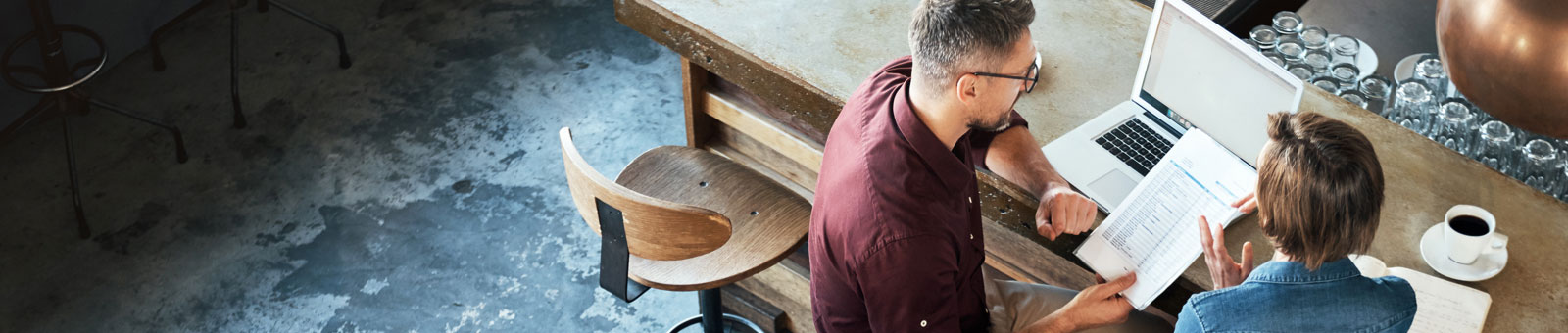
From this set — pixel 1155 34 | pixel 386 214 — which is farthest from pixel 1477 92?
pixel 386 214

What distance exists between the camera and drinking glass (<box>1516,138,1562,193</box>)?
98.5 inches

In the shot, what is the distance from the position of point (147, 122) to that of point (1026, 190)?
310cm

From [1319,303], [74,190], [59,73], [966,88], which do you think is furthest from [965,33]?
[59,73]

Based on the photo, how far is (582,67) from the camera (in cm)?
471

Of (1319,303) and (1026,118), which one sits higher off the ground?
(1319,303)

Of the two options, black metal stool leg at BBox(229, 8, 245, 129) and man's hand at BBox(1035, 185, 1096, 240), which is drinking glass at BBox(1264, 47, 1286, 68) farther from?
black metal stool leg at BBox(229, 8, 245, 129)

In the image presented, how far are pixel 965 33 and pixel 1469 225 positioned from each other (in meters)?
1.01

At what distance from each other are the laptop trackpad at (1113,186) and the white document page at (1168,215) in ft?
0.25

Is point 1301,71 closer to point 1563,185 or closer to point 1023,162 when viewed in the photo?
point 1563,185

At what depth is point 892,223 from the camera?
2.08 metres

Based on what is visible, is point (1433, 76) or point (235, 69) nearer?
point (1433, 76)

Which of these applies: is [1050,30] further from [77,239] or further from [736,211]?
[77,239]

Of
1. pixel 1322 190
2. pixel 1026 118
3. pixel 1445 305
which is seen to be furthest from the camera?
pixel 1026 118

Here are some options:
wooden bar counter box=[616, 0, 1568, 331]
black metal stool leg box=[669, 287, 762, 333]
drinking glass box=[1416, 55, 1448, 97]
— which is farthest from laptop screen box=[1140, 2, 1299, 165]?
black metal stool leg box=[669, 287, 762, 333]
